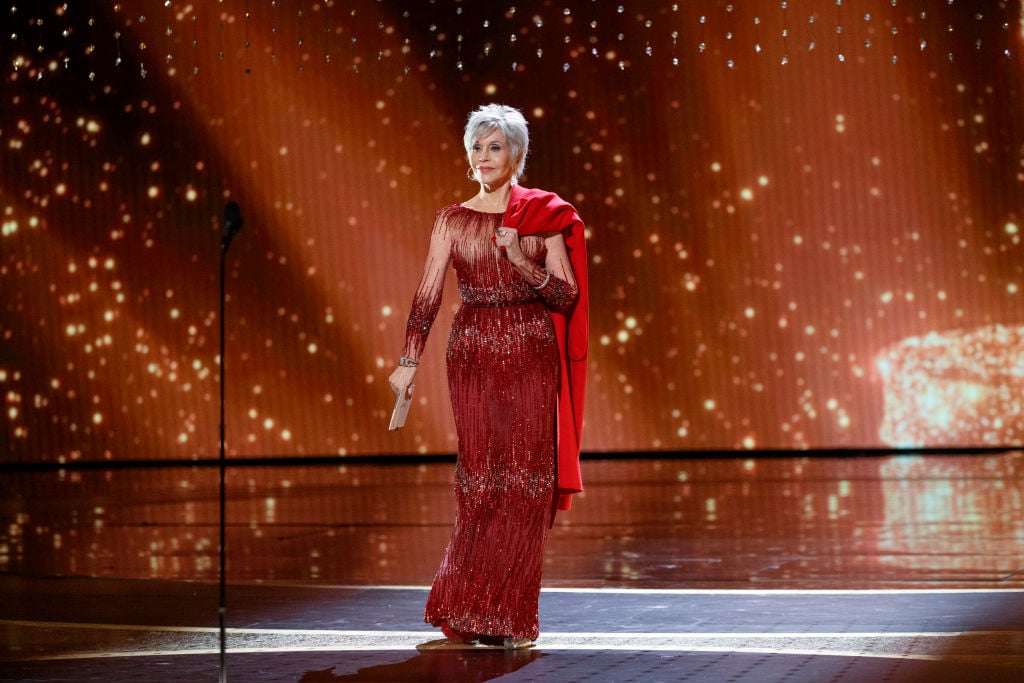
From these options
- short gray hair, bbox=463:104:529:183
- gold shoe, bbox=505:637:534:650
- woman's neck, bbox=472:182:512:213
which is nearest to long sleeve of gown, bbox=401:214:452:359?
woman's neck, bbox=472:182:512:213

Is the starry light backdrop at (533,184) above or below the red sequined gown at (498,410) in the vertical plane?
above

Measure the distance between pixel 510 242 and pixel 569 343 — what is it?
14.4 inches

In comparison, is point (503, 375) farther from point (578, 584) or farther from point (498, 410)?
point (578, 584)

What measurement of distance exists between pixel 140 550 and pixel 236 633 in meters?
2.51

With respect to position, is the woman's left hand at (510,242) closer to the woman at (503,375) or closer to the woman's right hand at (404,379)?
the woman at (503,375)

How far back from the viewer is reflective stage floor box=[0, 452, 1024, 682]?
3354mm

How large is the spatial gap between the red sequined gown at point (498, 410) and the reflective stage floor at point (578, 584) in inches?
9.2

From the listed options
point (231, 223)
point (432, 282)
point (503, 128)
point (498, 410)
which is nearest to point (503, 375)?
point (498, 410)

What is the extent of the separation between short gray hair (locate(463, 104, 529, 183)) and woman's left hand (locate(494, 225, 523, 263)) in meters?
0.26

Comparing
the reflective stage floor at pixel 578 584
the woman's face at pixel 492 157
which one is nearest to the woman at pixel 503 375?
the woman's face at pixel 492 157

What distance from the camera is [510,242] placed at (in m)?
3.54

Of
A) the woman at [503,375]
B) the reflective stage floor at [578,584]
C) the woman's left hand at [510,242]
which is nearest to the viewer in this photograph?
the reflective stage floor at [578,584]

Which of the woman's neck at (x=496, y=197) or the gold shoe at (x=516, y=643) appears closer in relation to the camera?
the gold shoe at (x=516, y=643)

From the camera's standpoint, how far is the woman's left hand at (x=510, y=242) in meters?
3.54
